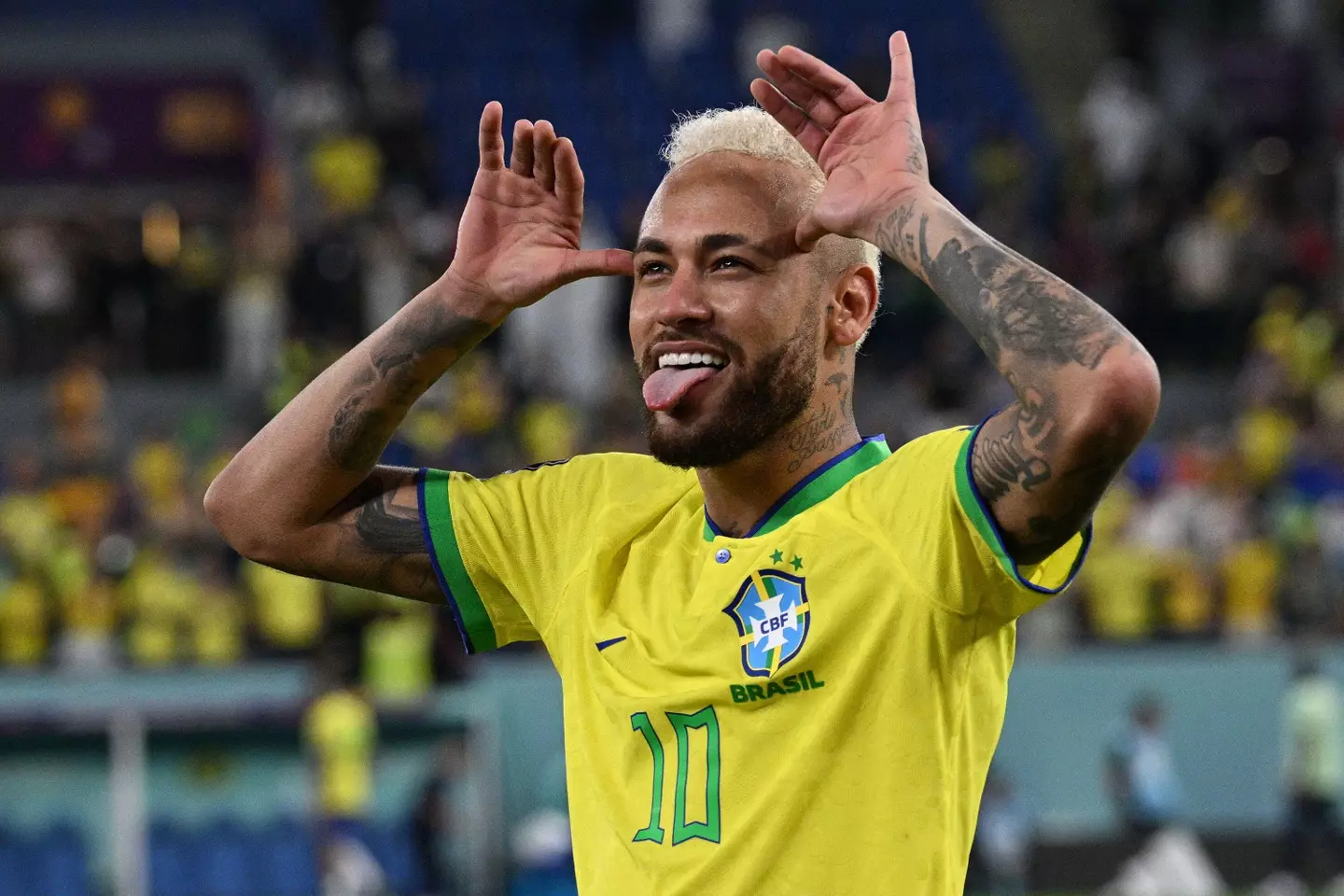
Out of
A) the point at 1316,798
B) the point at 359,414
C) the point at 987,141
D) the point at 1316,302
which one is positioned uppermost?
the point at 987,141

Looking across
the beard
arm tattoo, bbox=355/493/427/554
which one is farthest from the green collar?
arm tattoo, bbox=355/493/427/554

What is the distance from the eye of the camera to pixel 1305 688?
14461 millimetres

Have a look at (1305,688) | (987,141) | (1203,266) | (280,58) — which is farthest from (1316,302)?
(280,58)

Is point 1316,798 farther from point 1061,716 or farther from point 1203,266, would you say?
point 1203,266

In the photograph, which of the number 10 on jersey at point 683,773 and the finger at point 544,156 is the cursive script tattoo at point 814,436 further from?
the finger at point 544,156

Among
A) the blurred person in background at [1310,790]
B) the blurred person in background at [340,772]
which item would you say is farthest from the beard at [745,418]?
the blurred person in background at [1310,790]

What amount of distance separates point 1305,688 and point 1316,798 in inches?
30.8

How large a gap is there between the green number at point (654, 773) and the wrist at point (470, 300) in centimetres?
88

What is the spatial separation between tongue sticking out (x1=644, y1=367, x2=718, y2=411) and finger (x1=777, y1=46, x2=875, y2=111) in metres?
0.50

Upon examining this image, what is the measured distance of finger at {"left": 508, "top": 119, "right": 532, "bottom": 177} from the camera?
373 centimetres

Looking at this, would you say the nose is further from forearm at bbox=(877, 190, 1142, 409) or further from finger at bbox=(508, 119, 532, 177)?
finger at bbox=(508, 119, 532, 177)

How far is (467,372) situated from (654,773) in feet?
46.9

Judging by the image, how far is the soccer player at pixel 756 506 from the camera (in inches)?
121

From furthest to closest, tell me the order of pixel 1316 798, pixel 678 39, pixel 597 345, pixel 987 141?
pixel 678 39 < pixel 987 141 < pixel 597 345 < pixel 1316 798
